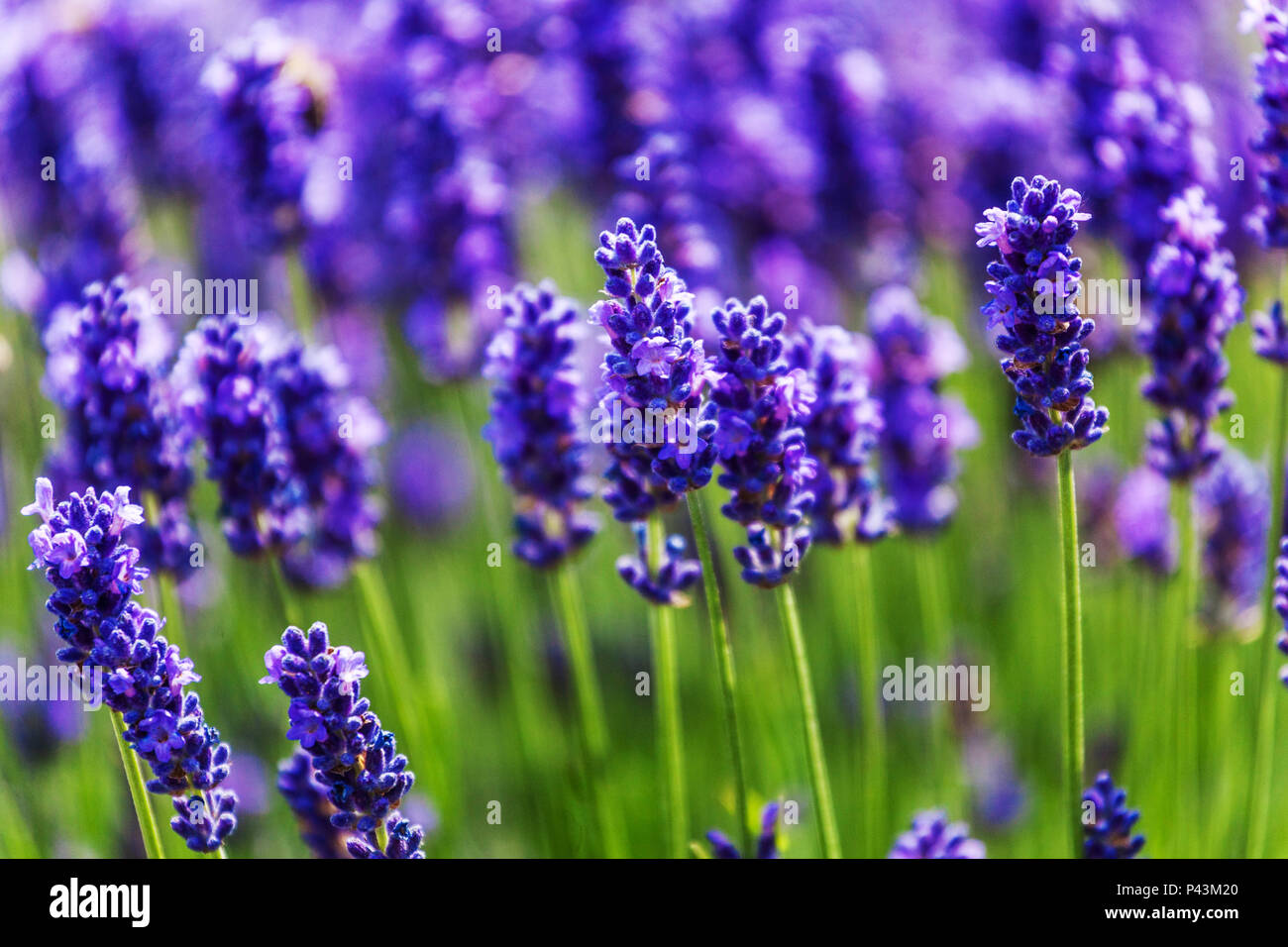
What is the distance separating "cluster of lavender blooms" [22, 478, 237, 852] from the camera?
183cm

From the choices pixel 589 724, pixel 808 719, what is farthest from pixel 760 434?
pixel 589 724

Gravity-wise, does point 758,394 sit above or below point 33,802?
above

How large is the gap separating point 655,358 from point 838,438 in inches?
23.4

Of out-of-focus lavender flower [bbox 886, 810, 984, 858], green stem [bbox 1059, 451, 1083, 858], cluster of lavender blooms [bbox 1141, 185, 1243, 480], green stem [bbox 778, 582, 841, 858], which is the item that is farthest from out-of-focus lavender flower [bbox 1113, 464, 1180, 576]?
green stem [bbox 778, 582, 841, 858]

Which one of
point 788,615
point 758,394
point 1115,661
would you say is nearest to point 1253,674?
point 1115,661

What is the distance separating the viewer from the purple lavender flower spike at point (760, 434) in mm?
1942

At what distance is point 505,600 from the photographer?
3.45 meters

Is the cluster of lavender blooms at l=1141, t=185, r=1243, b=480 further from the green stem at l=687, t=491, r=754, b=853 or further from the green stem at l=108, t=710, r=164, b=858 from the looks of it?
the green stem at l=108, t=710, r=164, b=858

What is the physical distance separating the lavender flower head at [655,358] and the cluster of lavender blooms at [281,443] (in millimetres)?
820

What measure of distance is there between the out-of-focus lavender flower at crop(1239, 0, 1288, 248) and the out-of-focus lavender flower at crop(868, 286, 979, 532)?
28.4 inches
